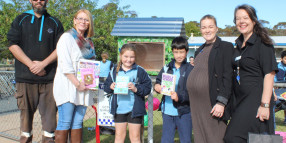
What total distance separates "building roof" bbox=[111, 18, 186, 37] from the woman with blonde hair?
829 cm

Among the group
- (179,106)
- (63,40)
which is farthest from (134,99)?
(63,40)

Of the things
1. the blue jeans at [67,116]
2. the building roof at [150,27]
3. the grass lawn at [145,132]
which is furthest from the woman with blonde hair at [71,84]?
the building roof at [150,27]

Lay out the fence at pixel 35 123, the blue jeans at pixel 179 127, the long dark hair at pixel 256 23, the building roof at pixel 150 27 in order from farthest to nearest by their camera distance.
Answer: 1. the building roof at pixel 150 27
2. the fence at pixel 35 123
3. the blue jeans at pixel 179 127
4. the long dark hair at pixel 256 23

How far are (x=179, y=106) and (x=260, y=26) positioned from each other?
4.43 feet

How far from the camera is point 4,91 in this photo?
29.7 ft

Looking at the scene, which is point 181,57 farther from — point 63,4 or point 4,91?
point 63,4

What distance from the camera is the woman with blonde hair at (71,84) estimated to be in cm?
308

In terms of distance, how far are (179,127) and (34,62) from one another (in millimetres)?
2075

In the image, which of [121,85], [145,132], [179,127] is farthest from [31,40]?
[145,132]

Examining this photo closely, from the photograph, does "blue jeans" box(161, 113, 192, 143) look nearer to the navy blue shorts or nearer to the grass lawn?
the navy blue shorts

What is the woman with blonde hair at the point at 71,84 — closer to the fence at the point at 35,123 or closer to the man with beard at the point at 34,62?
the man with beard at the point at 34,62

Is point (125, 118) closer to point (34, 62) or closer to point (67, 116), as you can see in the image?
point (67, 116)

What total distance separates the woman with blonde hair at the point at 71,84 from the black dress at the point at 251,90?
1850 mm

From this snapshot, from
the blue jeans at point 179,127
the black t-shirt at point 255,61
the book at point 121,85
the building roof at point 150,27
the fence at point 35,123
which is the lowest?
the fence at point 35,123
